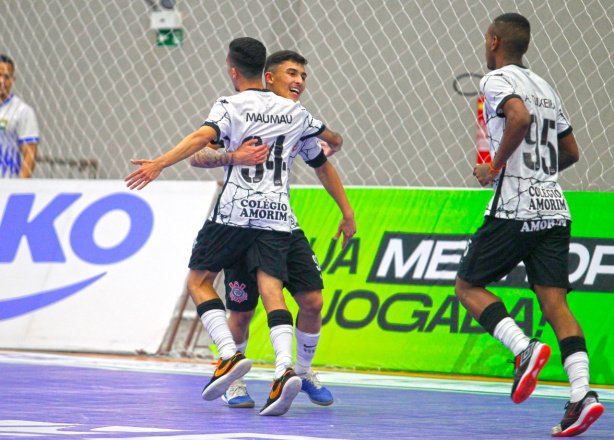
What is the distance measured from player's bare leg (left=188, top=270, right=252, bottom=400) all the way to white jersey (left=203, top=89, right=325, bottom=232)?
319 millimetres

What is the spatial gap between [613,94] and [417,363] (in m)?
2.31

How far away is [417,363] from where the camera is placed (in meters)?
6.22

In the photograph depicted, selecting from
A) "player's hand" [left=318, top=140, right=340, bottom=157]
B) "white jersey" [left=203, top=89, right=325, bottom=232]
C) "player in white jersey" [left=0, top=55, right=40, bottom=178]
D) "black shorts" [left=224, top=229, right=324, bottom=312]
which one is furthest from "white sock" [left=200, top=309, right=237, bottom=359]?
Result: "player in white jersey" [left=0, top=55, right=40, bottom=178]

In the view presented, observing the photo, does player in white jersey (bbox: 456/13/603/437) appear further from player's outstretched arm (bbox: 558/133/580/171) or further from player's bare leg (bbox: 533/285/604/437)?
player's outstretched arm (bbox: 558/133/580/171)

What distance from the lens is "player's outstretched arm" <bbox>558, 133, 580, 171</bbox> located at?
442 cm

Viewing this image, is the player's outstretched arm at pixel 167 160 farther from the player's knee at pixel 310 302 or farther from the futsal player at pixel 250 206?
the player's knee at pixel 310 302

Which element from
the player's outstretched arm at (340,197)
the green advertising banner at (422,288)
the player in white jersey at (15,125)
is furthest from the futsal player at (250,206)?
the player in white jersey at (15,125)

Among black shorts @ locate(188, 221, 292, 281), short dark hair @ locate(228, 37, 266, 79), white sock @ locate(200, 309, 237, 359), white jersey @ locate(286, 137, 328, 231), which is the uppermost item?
short dark hair @ locate(228, 37, 266, 79)

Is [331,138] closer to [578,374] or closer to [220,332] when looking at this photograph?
[220,332]

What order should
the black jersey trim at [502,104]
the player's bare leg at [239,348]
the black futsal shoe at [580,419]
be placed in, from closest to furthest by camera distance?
1. the black futsal shoe at [580,419]
2. the black jersey trim at [502,104]
3. the player's bare leg at [239,348]

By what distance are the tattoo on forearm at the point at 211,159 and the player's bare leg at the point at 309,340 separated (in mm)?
738

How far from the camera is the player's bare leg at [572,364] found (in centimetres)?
371

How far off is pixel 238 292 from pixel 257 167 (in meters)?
0.66

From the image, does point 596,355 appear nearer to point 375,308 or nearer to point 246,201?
point 375,308
